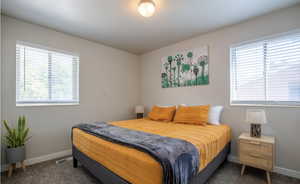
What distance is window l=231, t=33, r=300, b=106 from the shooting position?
2115 mm

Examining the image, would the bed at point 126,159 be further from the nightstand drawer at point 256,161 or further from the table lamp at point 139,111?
the table lamp at point 139,111

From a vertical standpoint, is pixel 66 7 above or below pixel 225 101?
above

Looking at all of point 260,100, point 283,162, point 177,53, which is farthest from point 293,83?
point 177,53

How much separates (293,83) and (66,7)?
12.2ft

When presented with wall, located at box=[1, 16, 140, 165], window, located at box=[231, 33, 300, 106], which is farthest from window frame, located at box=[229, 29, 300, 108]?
wall, located at box=[1, 16, 140, 165]

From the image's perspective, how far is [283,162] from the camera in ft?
6.93

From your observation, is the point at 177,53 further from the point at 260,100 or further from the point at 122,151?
the point at 122,151

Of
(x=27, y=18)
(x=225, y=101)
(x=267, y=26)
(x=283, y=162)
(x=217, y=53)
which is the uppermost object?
(x=27, y=18)

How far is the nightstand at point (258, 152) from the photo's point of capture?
6.11 feet

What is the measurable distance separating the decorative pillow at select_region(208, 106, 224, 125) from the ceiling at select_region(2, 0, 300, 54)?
1.61m

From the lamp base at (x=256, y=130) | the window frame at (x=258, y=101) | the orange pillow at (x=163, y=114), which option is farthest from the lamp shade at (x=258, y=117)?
the orange pillow at (x=163, y=114)

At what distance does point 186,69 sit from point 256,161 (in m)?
2.13

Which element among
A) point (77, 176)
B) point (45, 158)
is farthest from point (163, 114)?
point (45, 158)

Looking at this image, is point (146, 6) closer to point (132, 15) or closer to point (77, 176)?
point (132, 15)
